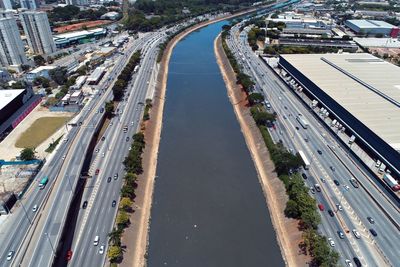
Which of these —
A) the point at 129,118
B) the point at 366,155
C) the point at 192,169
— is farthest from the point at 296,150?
the point at 129,118

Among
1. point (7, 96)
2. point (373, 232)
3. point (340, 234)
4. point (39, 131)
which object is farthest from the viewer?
point (7, 96)

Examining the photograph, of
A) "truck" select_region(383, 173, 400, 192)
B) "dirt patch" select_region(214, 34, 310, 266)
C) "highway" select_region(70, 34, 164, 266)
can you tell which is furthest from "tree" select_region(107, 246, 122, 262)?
"truck" select_region(383, 173, 400, 192)

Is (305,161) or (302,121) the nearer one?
(305,161)

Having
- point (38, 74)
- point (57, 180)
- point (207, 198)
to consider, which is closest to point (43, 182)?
point (57, 180)

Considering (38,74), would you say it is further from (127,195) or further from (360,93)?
(360,93)

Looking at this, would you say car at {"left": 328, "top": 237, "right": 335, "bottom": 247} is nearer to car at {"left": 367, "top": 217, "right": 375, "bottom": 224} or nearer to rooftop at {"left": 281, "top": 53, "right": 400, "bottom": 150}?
car at {"left": 367, "top": 217, "right": 375, "bottom": 224}

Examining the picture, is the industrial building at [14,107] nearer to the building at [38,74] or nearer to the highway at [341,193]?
the building at [38,74]

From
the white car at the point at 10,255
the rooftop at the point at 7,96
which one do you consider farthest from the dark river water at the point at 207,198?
the rooftop at the point at 7,96

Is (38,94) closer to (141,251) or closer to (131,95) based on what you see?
(131,95)
